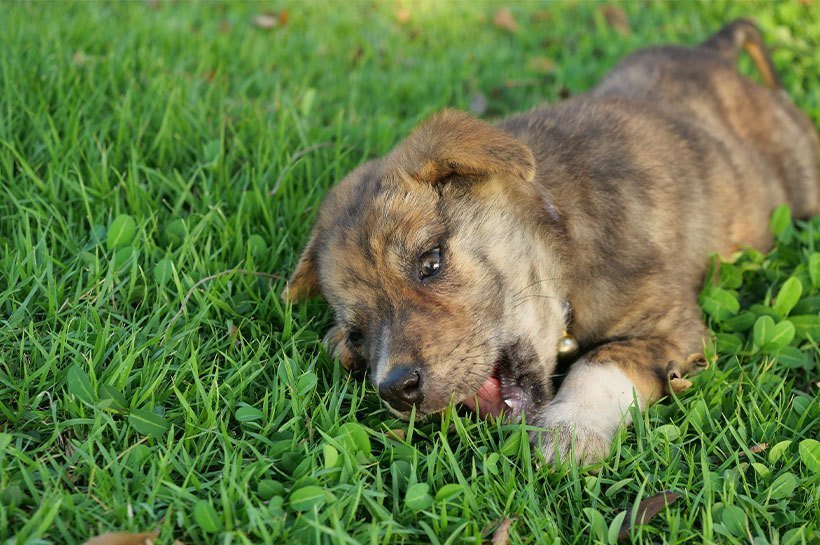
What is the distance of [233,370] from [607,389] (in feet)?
4.94

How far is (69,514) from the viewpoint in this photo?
2432 mm

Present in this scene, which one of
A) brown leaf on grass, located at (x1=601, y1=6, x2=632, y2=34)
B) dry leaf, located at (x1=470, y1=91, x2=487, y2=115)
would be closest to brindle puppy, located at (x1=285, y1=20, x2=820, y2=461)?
dry leaf, located at (x1=470, y1=91, x2=487, y2=115)

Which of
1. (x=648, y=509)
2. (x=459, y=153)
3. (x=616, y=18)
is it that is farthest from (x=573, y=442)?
(x=616, y=18)

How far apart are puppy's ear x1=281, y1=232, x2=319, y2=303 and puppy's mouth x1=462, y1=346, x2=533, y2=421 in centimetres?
91

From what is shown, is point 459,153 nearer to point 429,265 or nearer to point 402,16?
point 429,265

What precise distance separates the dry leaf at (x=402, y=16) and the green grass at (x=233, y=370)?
273cm

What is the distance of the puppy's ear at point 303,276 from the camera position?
3.56 m

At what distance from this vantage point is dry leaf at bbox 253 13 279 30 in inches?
289

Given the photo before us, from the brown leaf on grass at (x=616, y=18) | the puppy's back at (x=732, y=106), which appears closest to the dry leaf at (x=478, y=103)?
the puppy's back at (x=732, y=106)

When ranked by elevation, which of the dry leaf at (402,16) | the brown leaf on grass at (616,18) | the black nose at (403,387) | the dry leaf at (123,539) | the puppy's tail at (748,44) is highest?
the puppy's tail at (748,44)

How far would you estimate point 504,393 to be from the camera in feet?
10.8

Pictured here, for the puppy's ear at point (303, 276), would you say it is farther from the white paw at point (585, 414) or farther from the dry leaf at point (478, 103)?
the dry leaf at point (478, 103)

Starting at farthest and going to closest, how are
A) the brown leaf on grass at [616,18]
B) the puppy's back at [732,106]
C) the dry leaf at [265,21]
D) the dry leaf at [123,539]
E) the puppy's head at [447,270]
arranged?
the brown leaf on grass at [616,18] → the dry leaf at [265,21] → the puppy's back at [732,106] → the puppy's head at [447,270] → the dry leaf at [123,539]

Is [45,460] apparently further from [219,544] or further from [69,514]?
[219,544]
